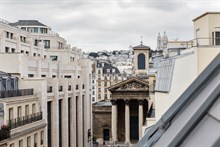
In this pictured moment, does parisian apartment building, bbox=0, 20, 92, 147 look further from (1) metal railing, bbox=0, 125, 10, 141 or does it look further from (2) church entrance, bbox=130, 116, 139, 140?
(2) church entrance, bbox=130, 116, 139, 140

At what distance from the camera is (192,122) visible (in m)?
→ 2.21

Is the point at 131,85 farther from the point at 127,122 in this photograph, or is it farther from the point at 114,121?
the point at 114,121

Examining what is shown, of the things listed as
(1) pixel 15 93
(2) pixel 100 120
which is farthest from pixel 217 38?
(2) pixel 100 120

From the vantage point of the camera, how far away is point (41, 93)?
3578cm

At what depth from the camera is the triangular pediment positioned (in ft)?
236

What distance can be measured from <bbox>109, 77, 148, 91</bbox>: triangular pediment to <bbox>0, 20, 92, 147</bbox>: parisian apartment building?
996 centimetres

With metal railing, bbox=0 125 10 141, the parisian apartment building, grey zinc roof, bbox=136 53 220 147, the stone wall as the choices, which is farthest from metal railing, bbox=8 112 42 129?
the stone wall

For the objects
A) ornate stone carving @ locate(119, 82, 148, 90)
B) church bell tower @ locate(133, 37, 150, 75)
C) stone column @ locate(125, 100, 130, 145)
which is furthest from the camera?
church bell tower @ locate(133, 37, 150, 75)

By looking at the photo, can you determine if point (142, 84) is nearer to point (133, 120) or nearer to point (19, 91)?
point (133, 120)

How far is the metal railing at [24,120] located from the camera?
93.7ft

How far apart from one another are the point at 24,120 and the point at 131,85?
43191mm

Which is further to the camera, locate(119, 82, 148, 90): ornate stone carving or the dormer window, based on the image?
locate(119, 82, 148, 90): ornate stone carving

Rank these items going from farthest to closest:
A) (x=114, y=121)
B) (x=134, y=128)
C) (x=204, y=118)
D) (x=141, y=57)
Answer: (x=141, y=57) < (x=134, y=128) < (x=114, y=121) < (x=204, y=118)

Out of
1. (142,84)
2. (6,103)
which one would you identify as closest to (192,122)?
(6,103)
